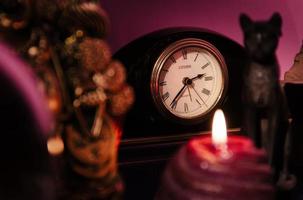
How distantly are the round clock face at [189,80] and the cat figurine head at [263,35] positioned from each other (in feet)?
0.98

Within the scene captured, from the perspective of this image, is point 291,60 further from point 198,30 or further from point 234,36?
point 198,30

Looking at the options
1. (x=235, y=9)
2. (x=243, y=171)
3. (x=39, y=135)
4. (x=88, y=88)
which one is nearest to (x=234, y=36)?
(x=235, y=9)

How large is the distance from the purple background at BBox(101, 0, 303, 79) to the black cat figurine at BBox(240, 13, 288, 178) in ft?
1.25

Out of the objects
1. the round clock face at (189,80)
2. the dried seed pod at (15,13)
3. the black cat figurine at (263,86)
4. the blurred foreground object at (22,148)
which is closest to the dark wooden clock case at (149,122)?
the round clock face at (189,80)

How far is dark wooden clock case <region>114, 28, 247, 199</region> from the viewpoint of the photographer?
3.17 ft

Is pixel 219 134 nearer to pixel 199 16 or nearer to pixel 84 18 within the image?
pixel 84 18

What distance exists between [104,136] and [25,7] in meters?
0.25

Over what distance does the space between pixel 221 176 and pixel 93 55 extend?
0.33 m

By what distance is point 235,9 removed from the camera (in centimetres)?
117

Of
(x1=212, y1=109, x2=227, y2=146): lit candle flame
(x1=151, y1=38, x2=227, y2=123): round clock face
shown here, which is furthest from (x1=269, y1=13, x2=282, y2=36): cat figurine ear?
(x1=151, y1=38, x2=227, y2=123): round clock face

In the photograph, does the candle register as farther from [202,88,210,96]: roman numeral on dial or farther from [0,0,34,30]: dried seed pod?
[202,88,210,96]: roman numeral on dial

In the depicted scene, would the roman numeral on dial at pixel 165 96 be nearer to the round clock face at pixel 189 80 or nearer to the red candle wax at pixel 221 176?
the round clock face at pixel 189 80

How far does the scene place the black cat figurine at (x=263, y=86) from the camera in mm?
683

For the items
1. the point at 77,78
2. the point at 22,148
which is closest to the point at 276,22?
the point at 77,78
